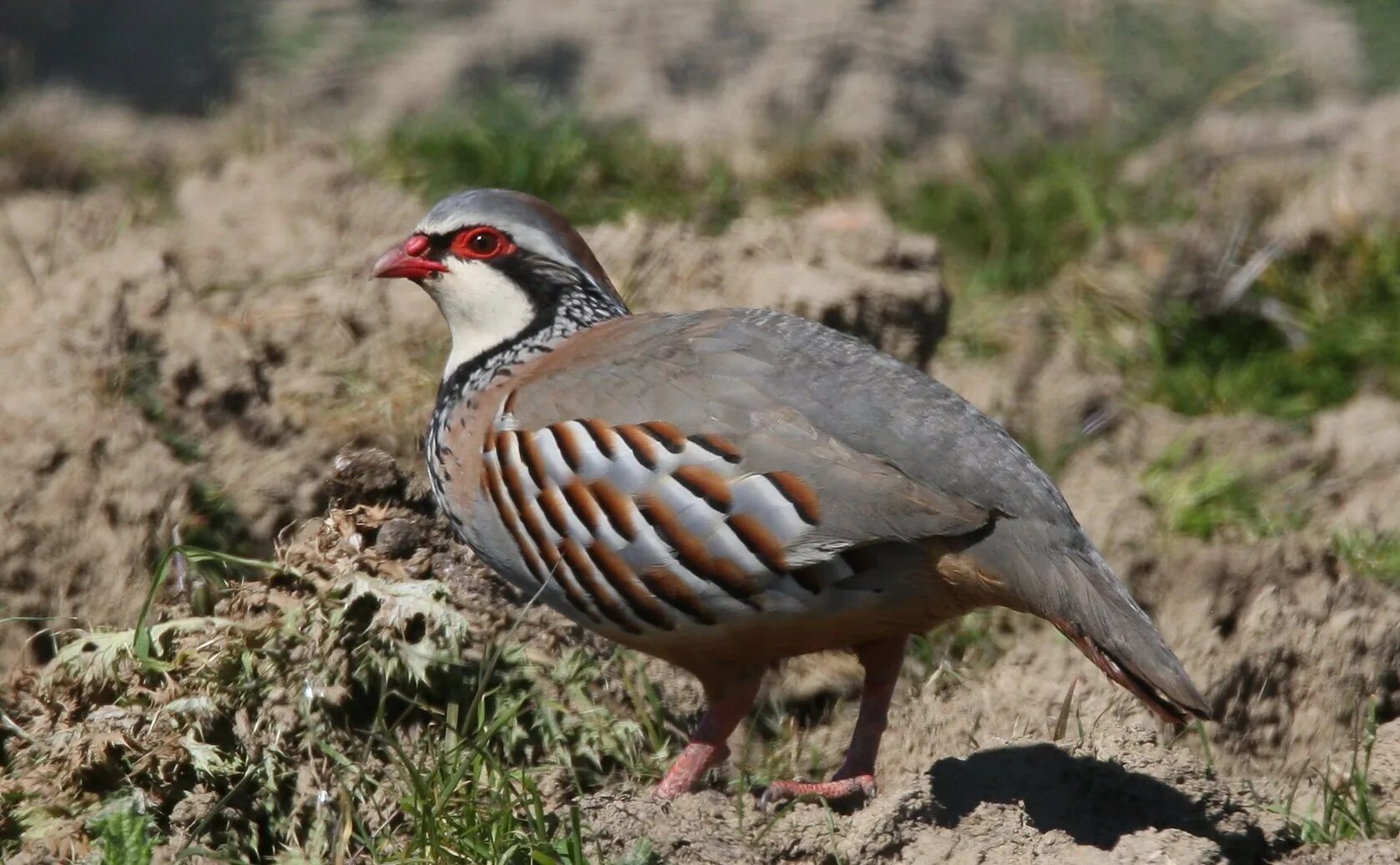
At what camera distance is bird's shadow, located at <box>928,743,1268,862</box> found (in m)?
3.87

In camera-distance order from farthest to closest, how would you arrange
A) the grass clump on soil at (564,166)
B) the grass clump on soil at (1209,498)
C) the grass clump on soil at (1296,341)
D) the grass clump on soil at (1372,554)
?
the grass clump on soil at (564,166) < the grass clump on soil at (1296,341) < the grass clump on soil at (1209,498) < the grass clump on soil at (1372,554)

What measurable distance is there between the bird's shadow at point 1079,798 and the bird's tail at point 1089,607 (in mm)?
245

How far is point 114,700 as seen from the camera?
423cm

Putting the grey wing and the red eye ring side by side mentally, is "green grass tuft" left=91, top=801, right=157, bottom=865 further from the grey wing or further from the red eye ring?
the red eye ring

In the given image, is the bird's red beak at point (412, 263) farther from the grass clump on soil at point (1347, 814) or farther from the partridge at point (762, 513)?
the grass clump on soil at point (1347, 814)

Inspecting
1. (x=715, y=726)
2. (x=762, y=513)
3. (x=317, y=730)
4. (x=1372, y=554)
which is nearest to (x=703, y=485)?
(x=762, y=513)

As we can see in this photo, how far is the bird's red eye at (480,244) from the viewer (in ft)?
15.8

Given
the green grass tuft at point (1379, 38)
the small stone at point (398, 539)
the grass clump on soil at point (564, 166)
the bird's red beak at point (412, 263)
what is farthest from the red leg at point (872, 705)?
the green grass tuft at point (1379, 38)

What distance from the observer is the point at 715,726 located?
4312 millimetres

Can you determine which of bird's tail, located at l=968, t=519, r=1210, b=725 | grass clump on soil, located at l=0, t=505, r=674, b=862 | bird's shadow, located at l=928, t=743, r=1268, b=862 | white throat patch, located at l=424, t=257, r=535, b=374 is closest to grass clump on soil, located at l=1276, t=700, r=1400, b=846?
bird's shadow, located at l=928, t=743, r=1268, b=862

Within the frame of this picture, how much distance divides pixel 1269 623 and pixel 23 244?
4.08 metres

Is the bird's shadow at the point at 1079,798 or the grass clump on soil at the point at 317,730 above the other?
the bird's shadow at the point at 1079,798

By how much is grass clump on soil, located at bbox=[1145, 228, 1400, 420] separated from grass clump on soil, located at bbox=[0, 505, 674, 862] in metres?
3.00

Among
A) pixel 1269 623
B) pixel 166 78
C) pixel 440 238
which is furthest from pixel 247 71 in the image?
pixel 1269 623
